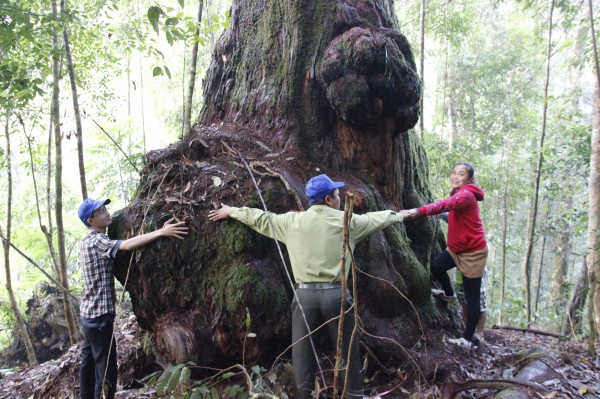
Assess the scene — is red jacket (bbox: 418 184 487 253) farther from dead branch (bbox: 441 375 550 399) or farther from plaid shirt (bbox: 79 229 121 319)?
plaid shirt (bbox: 79 229 121 319)

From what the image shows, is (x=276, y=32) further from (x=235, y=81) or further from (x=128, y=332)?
(x=128, y=332)

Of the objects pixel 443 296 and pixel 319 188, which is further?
pixel 443 296

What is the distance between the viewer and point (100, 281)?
414 centimetres

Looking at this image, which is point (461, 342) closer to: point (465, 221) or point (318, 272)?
point (465, 221)

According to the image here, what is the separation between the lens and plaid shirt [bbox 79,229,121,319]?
4.07 meters

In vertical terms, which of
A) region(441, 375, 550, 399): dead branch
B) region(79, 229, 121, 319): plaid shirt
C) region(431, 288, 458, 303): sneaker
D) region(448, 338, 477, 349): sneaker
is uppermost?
region(79, 229, 121, 319): plaid shirt

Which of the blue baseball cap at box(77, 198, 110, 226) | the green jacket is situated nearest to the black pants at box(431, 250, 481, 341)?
the green jacket

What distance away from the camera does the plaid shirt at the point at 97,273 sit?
407 centimetres

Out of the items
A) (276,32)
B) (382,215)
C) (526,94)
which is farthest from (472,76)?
(382,215)

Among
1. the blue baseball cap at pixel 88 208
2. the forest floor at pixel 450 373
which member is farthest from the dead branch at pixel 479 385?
the blue baseball cap at pixel 88 208

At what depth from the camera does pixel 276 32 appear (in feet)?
17.8

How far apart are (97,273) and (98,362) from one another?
32.5 inches

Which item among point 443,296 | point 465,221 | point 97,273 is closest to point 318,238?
point 465,221

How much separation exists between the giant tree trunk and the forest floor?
337mm
